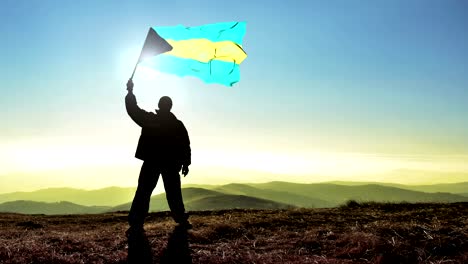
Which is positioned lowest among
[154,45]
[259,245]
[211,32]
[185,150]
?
[259,245]

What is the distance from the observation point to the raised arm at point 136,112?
9711 millimetres

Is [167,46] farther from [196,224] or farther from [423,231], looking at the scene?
[423,231]

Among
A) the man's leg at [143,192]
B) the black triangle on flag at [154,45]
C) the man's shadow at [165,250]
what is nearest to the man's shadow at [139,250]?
the man's shadow at [165,250]

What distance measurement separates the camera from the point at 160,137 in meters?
10.0

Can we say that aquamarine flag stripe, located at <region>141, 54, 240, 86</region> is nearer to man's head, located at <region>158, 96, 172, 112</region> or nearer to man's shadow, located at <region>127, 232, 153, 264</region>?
man's head, located at <region>158, 96, 172, 112</region>

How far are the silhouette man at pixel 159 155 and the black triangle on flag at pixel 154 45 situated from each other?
222cm

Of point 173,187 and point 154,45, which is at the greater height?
point 154,45

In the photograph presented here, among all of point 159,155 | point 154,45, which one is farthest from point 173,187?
point 154,45

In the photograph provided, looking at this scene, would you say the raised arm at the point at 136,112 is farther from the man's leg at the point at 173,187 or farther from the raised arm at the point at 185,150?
the man's leg at the point at 173,187

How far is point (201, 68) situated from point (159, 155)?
4.69 metres

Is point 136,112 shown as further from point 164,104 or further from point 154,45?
point 154,45

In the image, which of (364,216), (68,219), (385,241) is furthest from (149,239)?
(68,219)

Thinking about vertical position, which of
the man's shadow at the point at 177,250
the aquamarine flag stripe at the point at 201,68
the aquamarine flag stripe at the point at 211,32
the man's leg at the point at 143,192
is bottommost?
the man's shadow at the point at 177,250

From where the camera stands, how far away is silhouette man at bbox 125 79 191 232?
9797mm
